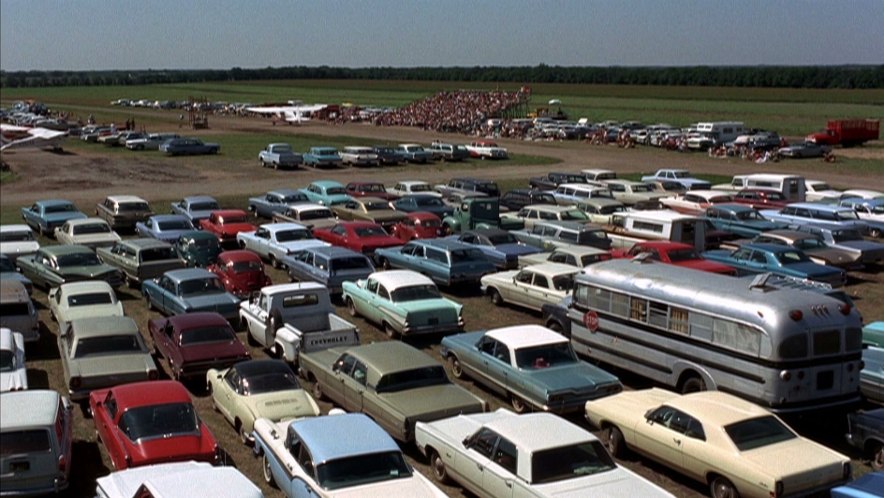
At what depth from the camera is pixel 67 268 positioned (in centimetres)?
2436

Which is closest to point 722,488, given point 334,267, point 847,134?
point 334,267

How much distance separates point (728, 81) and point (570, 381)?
6700 inches

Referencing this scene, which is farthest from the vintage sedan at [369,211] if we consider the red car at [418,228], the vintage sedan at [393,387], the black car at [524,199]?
the vintage sedan at [393,387]

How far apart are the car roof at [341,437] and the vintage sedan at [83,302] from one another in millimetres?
9340

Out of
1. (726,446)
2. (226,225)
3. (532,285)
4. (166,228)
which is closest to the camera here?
(726,446)

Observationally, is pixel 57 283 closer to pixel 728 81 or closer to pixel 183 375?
pixel 183 375

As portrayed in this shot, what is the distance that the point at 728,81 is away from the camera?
17425 centimetres

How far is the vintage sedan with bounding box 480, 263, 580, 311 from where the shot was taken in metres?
22.5

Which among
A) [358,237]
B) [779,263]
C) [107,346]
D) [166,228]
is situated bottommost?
[779,263]

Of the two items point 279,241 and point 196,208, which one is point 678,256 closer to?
point 279,241

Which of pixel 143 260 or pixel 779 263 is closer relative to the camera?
pixel 143 260

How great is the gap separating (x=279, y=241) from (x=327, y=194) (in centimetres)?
1111

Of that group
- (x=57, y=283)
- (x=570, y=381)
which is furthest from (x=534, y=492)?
(x=57, y=283)

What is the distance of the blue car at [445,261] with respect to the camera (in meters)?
25.3
